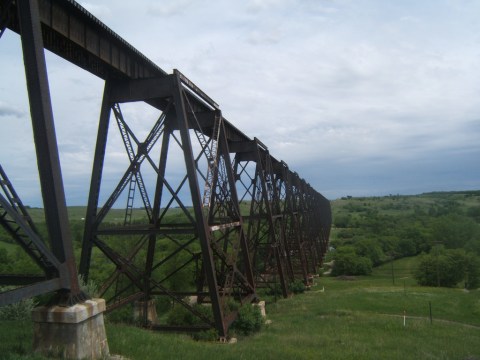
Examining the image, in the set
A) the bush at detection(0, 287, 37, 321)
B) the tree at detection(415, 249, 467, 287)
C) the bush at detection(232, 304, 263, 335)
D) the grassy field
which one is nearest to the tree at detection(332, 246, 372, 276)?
the tree at detection(415, 249, 467, 287)

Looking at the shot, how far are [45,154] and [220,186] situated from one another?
7.47 m

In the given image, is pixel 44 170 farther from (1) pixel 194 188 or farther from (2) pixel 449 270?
(2) pixel 449 270

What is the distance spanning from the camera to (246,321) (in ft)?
38.5

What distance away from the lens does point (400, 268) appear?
6028 centimetres

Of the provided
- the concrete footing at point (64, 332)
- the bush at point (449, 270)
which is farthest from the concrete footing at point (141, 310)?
the bush at point (449, 270)

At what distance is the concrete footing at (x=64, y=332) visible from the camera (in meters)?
5.59

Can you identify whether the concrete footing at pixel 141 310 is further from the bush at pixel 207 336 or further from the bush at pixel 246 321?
the bush at pixel 246 321

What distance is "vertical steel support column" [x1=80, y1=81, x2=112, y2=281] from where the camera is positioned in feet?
32.0

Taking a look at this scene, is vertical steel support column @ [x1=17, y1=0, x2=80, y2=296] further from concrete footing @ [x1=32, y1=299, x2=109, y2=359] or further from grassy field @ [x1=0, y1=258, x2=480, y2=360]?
grassy field @ [x1=0, y1=258, x2=480, y2=360]

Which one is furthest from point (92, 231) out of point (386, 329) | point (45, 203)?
point (386, 329)

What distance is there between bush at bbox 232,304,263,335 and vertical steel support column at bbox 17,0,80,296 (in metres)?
6.68

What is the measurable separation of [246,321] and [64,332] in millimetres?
6863

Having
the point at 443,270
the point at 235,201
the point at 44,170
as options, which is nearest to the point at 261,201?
the point at 235,201

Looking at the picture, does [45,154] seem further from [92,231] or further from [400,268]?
[400,268]
